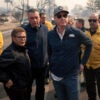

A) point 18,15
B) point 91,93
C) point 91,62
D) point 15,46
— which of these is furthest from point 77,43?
point 18,15

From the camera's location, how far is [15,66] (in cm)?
479

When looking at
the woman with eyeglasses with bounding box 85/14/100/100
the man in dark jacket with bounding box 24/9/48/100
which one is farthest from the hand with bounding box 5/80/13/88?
the woman with eyeglasses with bounding box 85/14/100/100

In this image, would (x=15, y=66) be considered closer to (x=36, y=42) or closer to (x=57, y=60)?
(x=57, y=60)

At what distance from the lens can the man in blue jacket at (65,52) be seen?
183 inches

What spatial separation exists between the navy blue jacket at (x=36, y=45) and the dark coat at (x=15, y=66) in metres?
0.77

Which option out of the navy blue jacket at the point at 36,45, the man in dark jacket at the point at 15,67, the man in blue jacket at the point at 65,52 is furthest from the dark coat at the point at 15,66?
the navy blue jacket at the point at 36,45

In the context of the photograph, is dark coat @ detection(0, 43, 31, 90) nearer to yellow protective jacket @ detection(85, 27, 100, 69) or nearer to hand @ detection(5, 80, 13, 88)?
hand @ detection(5, 80, 13, 88)

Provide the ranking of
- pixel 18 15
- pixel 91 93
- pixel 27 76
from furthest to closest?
pixel 18 15
pixel 91 93
pixel 27 76

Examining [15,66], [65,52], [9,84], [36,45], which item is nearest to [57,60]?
[65,52]

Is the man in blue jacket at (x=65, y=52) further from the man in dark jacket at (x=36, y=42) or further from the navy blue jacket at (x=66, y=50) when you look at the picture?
the man in dark jacket at (x=36, y=42)

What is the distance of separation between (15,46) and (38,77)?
142cm

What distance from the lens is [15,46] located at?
4.86 m

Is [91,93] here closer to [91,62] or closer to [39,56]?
[91,62]

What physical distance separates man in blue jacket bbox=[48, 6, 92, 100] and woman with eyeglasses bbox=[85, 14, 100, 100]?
108 cm
